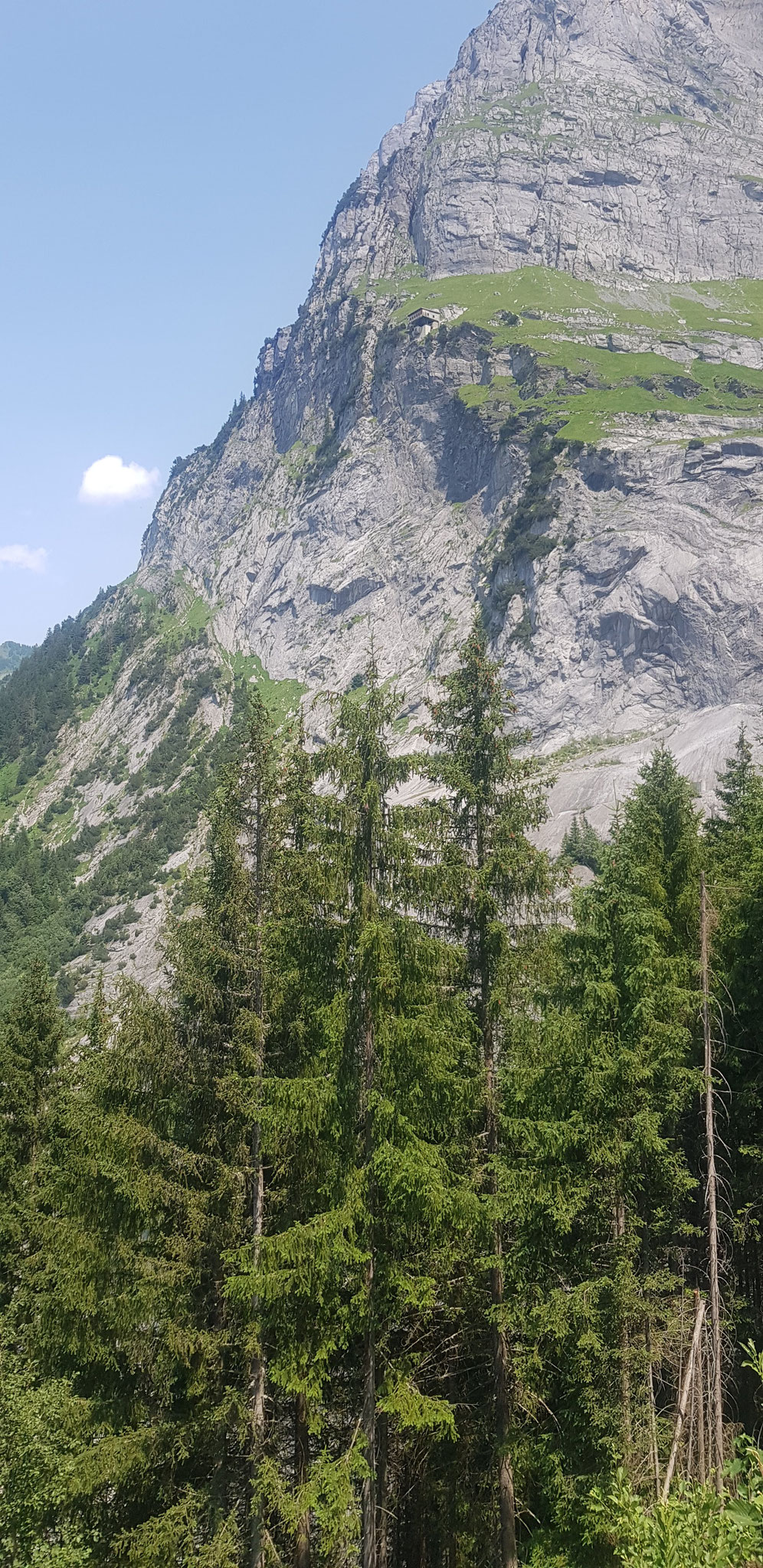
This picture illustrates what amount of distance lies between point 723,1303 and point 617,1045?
162 inches

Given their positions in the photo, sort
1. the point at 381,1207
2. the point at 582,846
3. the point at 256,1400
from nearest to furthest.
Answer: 1. the point at 381,1207
2. the point at 256,1400
3. the point at 582,846

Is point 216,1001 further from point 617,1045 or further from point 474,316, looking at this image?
point 474,316

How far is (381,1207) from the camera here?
44.0 ft

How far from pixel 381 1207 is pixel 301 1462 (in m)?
5.83

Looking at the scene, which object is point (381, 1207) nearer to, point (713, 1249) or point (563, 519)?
point (713, 1249)

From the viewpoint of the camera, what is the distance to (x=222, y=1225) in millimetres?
14414

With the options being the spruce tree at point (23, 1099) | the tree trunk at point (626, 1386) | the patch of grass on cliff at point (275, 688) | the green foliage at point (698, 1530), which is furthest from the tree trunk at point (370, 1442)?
the patch of grass on cliff at point (275, 688)

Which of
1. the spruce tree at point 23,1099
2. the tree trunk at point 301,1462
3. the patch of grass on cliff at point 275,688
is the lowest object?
the tree trunk at point 301,1462

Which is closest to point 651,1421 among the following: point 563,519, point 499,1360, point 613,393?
point 499,1360

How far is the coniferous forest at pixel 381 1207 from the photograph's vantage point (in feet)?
43.8

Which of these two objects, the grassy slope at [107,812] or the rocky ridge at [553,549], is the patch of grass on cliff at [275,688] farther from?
the rocky ridge at [553,549]

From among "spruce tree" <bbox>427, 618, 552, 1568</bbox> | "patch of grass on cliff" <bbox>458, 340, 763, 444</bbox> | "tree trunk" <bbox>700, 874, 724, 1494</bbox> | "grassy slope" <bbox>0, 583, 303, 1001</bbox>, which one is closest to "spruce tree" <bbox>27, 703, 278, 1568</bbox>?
"spruce tree" <bbox>427, 618, 552, 1568</bbox>

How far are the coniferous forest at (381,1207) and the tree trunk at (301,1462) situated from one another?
52mm

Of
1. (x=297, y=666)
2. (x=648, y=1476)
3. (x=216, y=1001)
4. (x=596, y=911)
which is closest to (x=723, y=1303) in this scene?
(x=648, y=1476)
